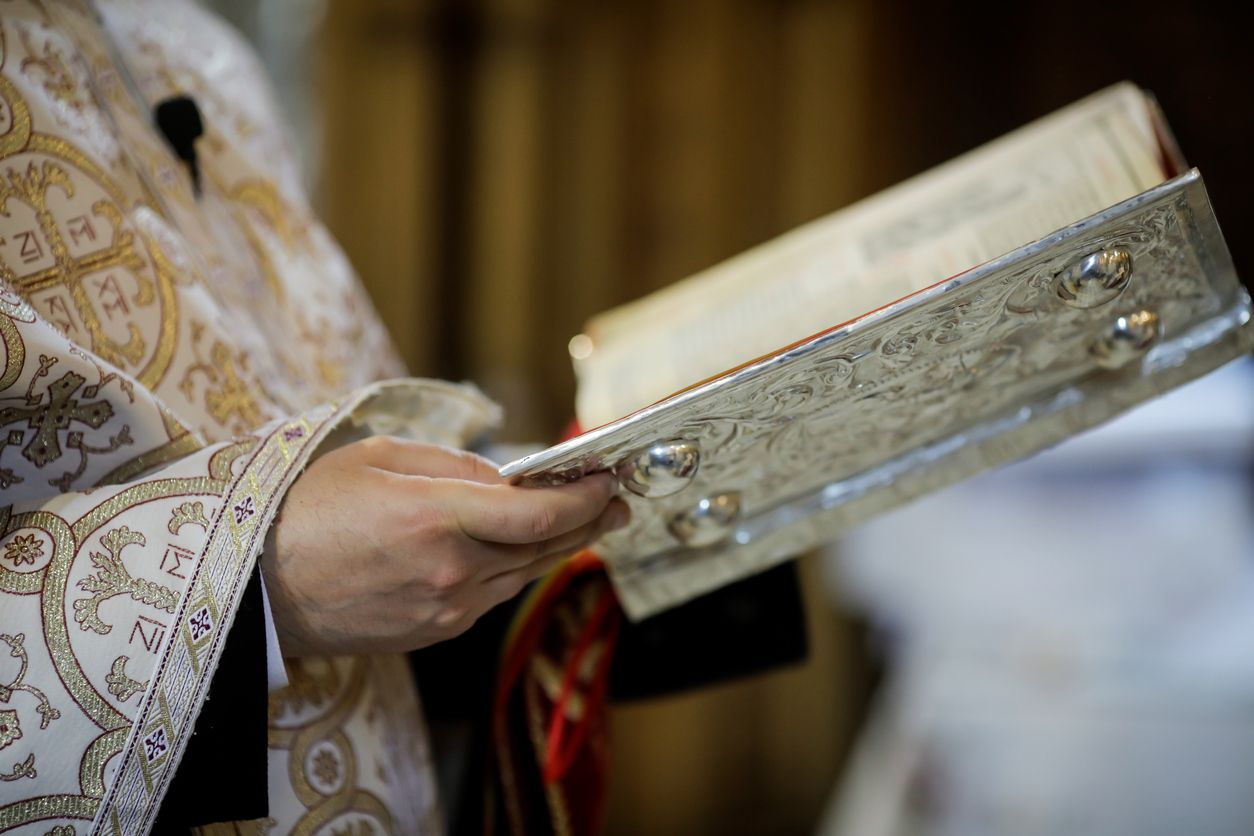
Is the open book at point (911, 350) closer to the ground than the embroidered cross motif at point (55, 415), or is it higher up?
closer to the ground

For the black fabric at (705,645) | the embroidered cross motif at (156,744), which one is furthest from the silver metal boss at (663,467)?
the black fabric at (705,645)

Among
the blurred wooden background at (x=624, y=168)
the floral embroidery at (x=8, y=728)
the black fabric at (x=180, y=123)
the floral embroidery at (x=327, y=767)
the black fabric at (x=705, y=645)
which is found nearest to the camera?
the floral embroidery at (x=8, y=728)

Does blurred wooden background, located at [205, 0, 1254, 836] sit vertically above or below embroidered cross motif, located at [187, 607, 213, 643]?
above

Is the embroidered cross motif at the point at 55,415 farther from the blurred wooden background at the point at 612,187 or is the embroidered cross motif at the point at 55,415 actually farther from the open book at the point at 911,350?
the blurred wooden background at the point at 612,187

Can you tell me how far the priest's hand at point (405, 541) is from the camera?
343 millimetres

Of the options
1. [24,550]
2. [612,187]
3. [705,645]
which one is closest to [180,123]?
[24,550]

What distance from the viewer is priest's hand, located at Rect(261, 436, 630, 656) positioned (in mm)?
343

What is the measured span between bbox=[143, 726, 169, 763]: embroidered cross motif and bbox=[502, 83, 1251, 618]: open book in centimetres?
19

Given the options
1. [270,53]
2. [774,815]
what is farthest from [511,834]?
[270,53]

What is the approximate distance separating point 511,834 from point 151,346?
42 centimetres

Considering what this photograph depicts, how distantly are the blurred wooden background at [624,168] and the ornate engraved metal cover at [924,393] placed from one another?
1321 millimetres

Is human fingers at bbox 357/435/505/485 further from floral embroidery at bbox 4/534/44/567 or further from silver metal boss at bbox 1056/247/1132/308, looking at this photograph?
silver metal boss at bbox 1056/247/1132/308

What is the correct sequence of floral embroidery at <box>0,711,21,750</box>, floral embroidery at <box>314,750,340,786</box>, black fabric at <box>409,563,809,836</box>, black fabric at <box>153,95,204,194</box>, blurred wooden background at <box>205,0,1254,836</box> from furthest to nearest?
blurred wooden background at <box>205,0,1254,836</box> → black fabric at <box>409,563,809,836</box> → black fabric at <box>153,95,204,194</box> → floral embroidery at <box>314,750,340,786</box> → floral embroidery at <box>0,711,21,750</box>

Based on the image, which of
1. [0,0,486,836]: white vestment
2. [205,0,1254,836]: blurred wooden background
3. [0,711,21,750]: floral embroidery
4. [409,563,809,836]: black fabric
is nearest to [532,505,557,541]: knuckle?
[0,0,486,836]: white vestment
